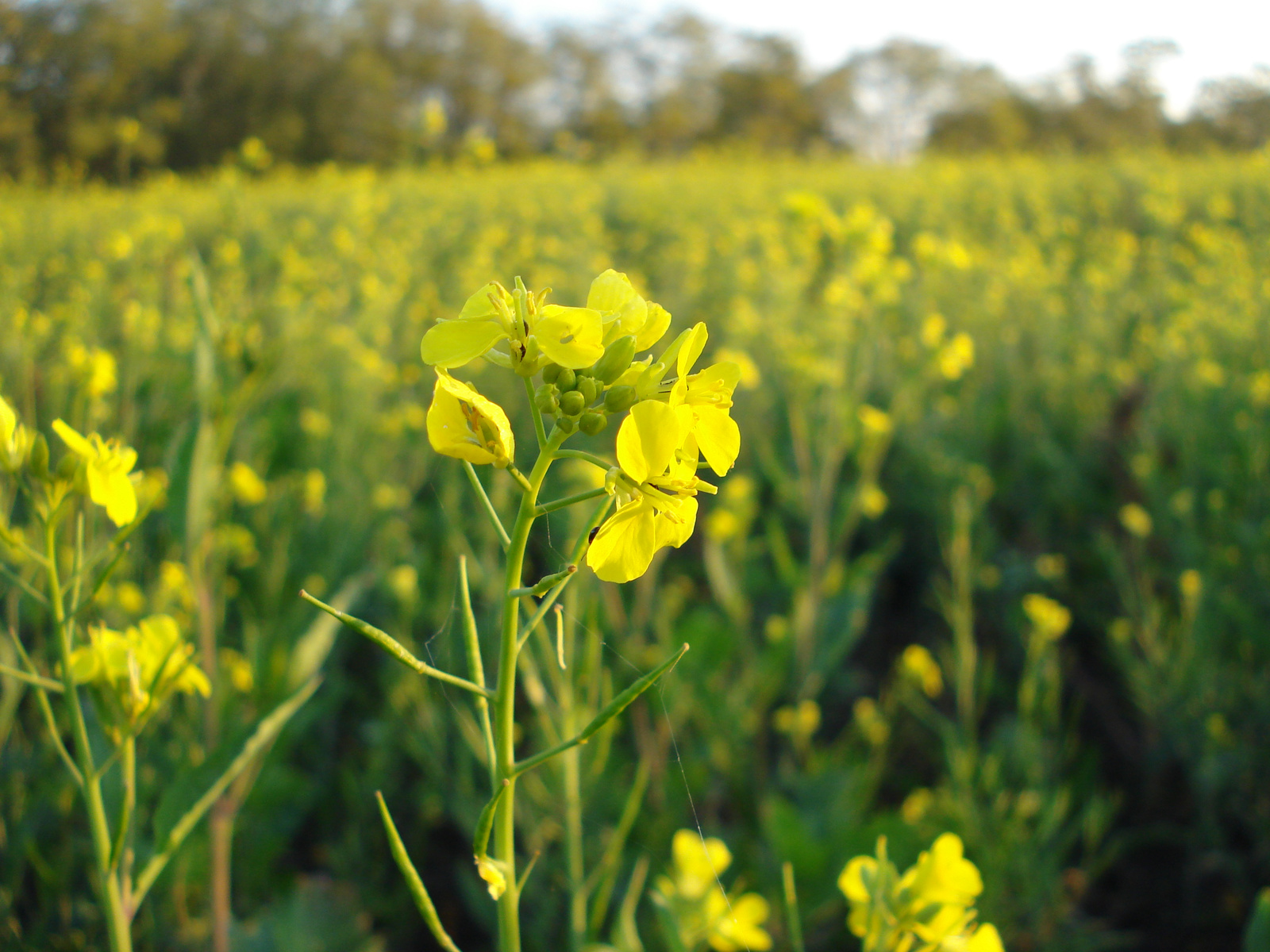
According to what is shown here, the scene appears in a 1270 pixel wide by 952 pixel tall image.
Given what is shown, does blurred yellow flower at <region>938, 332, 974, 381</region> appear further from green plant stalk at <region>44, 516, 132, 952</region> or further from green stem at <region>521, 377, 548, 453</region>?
green plant stalk at <region>44, 516, 132, 952</region>

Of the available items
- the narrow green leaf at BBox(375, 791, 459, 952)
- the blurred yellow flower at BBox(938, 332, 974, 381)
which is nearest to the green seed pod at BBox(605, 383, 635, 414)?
the narrow green leaf at BBox(375, 791, 459, 952)

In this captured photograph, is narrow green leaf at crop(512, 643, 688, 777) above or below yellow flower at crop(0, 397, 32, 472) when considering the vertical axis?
below

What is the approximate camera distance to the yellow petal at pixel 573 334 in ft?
1.37

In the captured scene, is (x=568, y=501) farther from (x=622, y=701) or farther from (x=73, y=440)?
(x=73, y=440)

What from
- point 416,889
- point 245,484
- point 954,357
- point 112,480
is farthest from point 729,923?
point 245,484

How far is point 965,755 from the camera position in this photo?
1404mm

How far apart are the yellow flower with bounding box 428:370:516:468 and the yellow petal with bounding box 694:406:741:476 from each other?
4.0 inches

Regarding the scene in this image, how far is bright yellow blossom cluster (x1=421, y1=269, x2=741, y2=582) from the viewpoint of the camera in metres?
0.41

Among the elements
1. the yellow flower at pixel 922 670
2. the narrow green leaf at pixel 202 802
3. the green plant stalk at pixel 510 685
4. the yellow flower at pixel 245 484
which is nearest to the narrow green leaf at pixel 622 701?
the green plant stalk at pixel 510 685

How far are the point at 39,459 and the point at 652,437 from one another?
477 millimetres

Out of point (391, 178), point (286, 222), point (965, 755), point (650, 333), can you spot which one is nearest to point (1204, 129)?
point (391, 178)

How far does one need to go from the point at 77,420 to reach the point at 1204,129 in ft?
31.5

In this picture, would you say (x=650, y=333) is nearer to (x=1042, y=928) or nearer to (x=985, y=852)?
(x=985, y=852)

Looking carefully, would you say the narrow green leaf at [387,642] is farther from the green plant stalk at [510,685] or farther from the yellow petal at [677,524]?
the yellow petal at [677,524]
